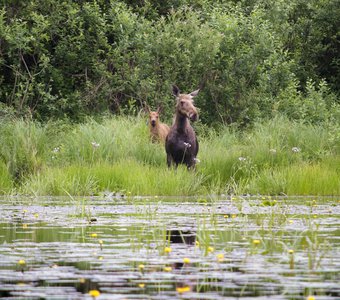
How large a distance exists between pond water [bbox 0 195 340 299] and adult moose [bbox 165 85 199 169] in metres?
5.99

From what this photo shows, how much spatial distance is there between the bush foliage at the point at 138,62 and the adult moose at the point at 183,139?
5168 millimetres

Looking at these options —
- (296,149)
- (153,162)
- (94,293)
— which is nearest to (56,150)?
(153,162)

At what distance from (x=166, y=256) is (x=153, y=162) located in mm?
10570

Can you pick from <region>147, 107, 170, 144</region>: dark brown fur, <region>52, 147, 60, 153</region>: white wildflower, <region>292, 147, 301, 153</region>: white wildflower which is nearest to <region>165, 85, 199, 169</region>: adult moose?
<region>292, 147, 301, 153</region>: white wildflower

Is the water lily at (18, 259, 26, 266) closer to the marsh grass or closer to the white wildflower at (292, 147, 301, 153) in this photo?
the marsh grass

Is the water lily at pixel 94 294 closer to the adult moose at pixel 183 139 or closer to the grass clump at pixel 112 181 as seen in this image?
the grass clump at pixel 112 181

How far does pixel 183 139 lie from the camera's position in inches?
691

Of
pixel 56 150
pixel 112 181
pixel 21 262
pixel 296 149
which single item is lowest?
pixel 56 150

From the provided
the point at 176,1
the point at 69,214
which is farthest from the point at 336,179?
the point at 176,1

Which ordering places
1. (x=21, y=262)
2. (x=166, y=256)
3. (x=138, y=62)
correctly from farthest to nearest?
(x=138, y=62) < (x=166, y=256) < (x=21, y=262)

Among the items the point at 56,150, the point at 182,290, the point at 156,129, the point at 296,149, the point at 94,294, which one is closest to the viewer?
the point at 94,294

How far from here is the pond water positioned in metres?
5.87

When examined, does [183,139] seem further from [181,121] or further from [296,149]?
[296,149]

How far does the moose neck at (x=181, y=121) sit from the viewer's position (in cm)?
1779
